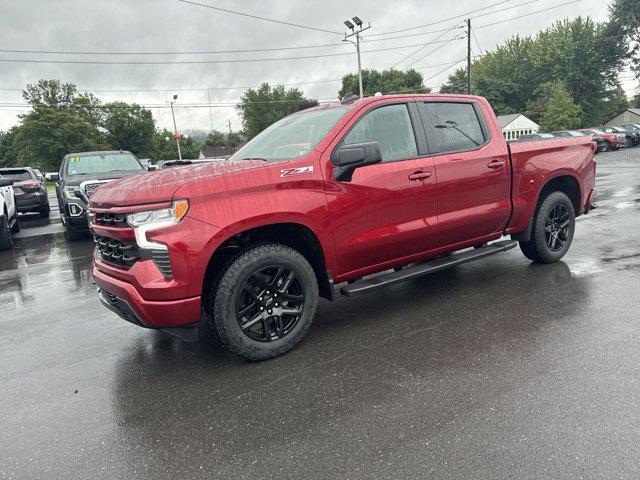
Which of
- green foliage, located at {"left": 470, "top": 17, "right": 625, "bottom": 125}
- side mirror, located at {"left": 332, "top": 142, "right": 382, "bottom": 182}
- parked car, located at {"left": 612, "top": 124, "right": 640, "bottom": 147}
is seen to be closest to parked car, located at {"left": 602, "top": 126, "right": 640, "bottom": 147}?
parked car, located at {"left": 612, "top": 124, "right": 640, "bottom": 147}

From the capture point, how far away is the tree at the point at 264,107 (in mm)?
97250

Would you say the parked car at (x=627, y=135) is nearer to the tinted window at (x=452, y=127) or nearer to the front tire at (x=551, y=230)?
the front tire at (x=551, y=230)

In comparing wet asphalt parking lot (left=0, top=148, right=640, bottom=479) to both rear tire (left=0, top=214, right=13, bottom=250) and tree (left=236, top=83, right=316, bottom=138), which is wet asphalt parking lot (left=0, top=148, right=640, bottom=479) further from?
tree (left=236, top=83, right=316, bottom=138)

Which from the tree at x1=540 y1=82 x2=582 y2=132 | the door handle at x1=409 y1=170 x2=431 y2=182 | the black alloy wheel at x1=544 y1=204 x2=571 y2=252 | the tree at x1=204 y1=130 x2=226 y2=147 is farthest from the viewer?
the tree at x1=204 y1=130 x2=226 y2=147

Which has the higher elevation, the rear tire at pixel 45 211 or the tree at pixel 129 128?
the tree at pixel 129 128

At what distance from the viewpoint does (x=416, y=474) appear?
7.48 ft

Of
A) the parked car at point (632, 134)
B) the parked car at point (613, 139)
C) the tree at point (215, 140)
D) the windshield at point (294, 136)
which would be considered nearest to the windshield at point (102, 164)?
the windshield at point (294, 136)

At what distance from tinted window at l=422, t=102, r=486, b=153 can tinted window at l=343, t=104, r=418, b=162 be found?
231 millimetres

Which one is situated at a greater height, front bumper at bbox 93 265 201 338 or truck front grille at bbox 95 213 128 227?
truck front grille at bbox 95 213 128 227

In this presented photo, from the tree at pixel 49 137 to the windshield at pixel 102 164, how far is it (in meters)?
59.1

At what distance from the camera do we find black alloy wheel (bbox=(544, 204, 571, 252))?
5590 mm

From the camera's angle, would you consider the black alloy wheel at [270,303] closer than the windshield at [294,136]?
Yes

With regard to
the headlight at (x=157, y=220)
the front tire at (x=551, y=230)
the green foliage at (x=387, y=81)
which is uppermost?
the green foliage at (x=387, y=81)

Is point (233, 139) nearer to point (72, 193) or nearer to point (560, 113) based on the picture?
point (560, 113)
